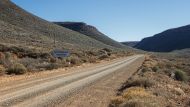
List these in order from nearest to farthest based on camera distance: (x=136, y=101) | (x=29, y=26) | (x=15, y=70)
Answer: (x=136, y=101)
(x=15, y=70)
(x=29, y=26)

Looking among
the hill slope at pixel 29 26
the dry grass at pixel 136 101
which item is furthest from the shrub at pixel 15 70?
the hill slope at pixel 29 26

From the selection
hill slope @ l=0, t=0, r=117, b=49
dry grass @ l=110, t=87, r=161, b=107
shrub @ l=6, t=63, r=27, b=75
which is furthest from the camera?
hill slope @ l=0, t=0, r=117, b=49

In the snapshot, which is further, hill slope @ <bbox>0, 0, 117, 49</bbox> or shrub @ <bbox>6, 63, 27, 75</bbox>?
hill slope @ <bbox>0, 0, 117, 49</bbox>

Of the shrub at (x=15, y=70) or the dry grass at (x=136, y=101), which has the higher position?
the shrub at (x=15, y=70)

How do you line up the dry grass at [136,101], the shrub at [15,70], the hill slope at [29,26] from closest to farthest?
the dry grass at [136,101], the shrub at [15,70], the hill slope at [29,26]

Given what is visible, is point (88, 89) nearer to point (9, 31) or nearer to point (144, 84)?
point (144, 84)

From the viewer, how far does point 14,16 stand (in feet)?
424

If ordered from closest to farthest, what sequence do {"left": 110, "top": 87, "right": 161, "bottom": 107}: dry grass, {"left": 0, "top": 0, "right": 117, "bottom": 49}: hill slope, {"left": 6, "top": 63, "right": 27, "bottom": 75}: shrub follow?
{"left": 110, "top": 87, "right": 161, "bottom": 107}: dry grass
{"left": 6, "top": 63, "right": 27, "bottom": 75}: shrub
{"left": 0, "top": 0, "right": 117, "bottom": 49}: hill slope

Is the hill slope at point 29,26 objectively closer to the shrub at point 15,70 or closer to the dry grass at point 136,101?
the shrub at point 15,70

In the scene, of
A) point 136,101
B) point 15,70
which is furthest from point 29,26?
point 136,101

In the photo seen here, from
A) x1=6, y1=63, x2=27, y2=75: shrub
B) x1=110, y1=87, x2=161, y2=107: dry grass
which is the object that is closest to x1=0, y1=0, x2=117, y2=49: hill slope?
x1=6, y1=63, x2=27, y2=75: shrub

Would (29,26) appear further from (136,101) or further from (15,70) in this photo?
(136,101)

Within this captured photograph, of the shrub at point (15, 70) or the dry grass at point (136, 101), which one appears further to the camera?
the shrub at point (15, 70)

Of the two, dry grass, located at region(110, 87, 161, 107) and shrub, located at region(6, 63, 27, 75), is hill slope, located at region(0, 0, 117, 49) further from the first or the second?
dry grass, located at region(110, 87, 161, 107)
